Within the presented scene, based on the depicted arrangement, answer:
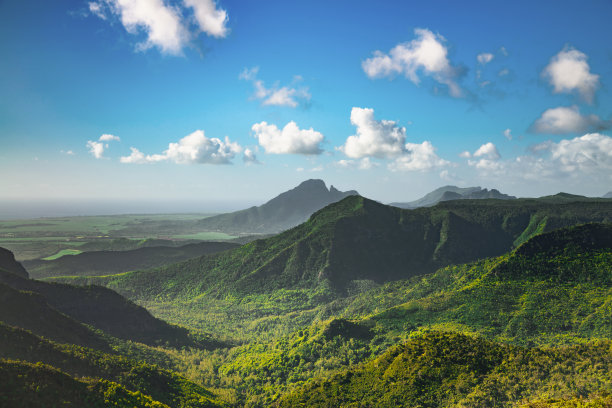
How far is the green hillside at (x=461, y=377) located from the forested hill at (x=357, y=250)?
287ft

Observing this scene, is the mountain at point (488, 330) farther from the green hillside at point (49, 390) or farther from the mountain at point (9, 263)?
the mountain at point (9, 263)

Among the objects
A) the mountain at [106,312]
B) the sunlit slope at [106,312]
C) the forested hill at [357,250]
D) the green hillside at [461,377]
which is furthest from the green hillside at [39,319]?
the forested hill at [357,250]

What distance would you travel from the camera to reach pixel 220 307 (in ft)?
470

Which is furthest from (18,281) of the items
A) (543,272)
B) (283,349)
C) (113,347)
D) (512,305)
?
(543,272)

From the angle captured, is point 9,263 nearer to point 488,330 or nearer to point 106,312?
point 106,312

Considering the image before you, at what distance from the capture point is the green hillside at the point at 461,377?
41531 millimetres

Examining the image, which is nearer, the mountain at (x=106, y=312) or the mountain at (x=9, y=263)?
the mountain at (x=106, y=312)

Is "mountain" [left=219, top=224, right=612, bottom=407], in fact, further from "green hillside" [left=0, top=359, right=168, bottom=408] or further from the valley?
"green hillside" [left=0, top=359, right=168, bottom=408]

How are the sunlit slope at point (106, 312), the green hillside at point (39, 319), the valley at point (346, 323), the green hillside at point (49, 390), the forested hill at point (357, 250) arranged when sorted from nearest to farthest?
the green hillside at point (49, 390) < the valley at point (346, 323) < the green hillside at point (39, 319) < the sunlit slope at point (106, 312) < the forested hill at point (357, 250)

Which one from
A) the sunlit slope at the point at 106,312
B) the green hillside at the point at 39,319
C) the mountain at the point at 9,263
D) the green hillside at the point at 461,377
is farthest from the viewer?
the mountain at the point at 9,263

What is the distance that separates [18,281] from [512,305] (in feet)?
425

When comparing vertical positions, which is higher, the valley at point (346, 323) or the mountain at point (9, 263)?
the mountain at point (9, 263)

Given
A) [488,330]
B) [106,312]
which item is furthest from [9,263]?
[488,330]

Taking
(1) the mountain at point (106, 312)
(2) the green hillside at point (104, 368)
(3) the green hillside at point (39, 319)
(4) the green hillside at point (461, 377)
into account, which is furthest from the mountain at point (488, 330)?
(3) the green hillside at point (39, 319)
